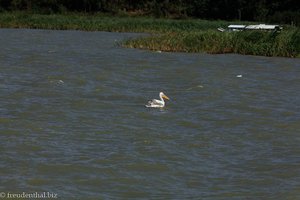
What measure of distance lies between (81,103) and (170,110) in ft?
7.24

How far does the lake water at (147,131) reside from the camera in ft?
35.2

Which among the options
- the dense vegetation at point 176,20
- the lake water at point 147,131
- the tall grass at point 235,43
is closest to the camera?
the lake water at point 147,131

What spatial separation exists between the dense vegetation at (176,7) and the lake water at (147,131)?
42974 millimetres

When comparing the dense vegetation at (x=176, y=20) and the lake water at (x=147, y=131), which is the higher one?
the lake water at (x=147, y=131)

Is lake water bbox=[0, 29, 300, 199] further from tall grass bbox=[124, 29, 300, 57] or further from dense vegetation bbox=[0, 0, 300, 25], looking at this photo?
dense vegetation bbox=[0, 0, 300, 25]

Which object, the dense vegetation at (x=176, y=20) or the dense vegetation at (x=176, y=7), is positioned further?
the dense vegetation at (x=176, y=7)

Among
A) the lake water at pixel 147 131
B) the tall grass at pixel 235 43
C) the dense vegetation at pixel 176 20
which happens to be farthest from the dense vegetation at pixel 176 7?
the lake water at pixel 147 131

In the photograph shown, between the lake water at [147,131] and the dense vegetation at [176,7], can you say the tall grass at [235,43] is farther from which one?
the dense vegetation at [176,7]

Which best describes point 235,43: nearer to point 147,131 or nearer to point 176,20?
point 147,131

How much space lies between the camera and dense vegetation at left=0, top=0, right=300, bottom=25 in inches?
2761

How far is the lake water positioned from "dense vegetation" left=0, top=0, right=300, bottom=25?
141 feet

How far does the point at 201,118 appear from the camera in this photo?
16547 mm

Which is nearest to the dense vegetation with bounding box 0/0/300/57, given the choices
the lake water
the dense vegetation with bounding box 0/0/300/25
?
the dense vegetation with bounding box 0/0/300/25

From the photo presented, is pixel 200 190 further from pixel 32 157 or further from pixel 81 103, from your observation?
pixel 81 103
